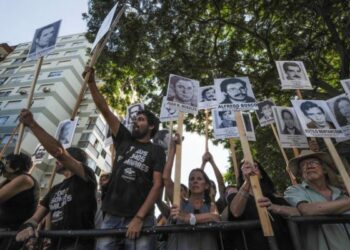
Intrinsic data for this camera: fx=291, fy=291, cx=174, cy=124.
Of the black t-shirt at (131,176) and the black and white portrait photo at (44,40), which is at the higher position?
the black and white portrait photo at (44,40)

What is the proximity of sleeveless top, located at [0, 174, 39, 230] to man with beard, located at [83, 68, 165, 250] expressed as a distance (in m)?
0.93

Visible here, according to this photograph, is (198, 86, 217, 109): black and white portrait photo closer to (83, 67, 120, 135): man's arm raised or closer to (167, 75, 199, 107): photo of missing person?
(167, 75, 199, 107): photo of missing person

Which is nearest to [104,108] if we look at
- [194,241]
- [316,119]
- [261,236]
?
[194,241]

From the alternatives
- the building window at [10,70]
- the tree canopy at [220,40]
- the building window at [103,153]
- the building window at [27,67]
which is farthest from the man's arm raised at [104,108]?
the building window at [10,70]

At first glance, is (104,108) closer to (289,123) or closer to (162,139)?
(162,139)

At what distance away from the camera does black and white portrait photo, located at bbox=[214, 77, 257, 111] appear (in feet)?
10.7

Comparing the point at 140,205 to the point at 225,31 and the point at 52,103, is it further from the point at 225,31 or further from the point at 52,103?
the point at 52,103

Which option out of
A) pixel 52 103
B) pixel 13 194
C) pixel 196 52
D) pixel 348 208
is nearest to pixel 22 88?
pixel 52 103

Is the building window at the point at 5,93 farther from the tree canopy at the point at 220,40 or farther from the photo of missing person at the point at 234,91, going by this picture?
the photo of missing person at the point at 234,91

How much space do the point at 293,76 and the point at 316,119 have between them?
1.08 meters

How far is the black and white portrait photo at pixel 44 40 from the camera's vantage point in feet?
13.3

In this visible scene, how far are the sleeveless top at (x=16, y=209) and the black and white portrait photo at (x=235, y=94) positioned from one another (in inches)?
93.2

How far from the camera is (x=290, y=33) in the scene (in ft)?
28.7

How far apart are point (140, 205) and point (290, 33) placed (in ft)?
25.9
